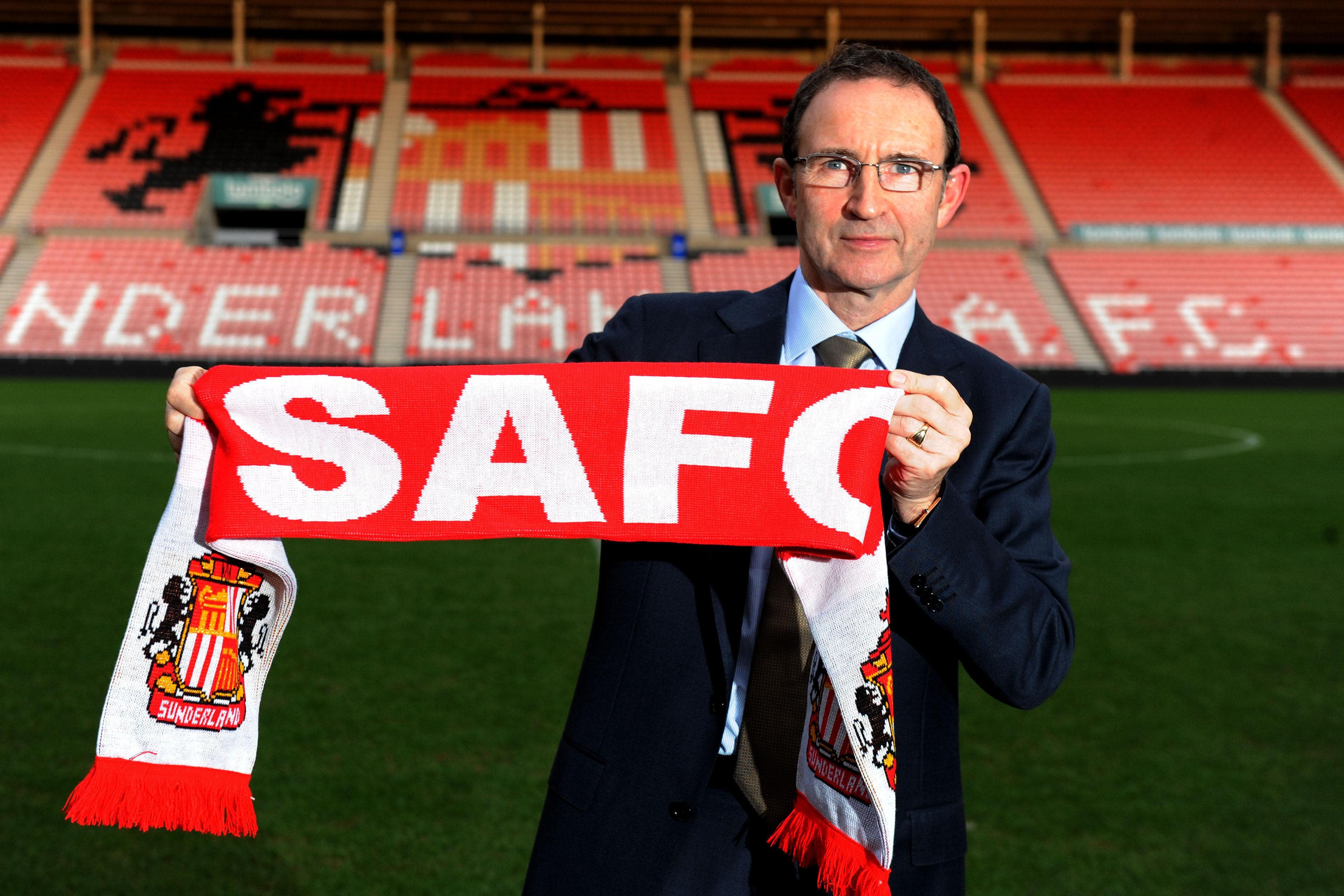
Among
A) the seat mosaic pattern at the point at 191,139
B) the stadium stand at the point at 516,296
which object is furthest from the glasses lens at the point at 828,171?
the seat mosaic pattern at the point at 191,139

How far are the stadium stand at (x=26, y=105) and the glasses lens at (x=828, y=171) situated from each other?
26.8 m

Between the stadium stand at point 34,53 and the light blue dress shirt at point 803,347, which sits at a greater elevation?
the stadium stand at point 34,53

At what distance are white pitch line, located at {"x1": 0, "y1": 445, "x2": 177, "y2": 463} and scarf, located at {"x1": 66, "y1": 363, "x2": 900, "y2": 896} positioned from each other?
29.3ft

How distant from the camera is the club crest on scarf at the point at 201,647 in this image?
1589 millimetres

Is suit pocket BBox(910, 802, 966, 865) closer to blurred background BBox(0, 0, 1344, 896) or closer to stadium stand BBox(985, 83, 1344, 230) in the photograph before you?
blurred background BBox(0, 0, 1344, 896)

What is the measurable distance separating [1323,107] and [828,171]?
3253 cm

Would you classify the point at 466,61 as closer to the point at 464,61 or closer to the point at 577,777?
the point at 464,61

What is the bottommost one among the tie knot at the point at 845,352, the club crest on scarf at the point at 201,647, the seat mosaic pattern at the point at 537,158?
the club crest on scarf at the point at 201,647

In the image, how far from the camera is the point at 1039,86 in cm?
2933

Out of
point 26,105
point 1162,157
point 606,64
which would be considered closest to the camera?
point 26,105

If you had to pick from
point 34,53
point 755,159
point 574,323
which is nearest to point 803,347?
point 574,323

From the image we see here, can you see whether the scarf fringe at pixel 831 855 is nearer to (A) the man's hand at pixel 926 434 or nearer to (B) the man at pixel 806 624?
(B) the man at pixel 806 624

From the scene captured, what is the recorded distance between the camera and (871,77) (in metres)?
1.46

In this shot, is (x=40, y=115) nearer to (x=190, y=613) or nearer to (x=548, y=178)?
(x=548, y=178)
